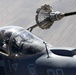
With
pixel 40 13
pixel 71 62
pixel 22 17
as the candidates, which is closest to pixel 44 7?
pixel 40 13

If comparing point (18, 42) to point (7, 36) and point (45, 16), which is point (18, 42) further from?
point (45, 16)

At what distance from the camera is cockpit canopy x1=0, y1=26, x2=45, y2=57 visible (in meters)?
10.8

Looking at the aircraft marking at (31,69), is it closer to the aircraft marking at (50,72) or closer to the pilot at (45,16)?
the aircraft marking at (50,72)

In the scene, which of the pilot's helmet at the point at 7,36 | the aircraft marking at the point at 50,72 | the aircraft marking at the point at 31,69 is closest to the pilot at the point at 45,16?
the pilot's helmet at the point at 7,36

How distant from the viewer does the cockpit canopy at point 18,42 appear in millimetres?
10781

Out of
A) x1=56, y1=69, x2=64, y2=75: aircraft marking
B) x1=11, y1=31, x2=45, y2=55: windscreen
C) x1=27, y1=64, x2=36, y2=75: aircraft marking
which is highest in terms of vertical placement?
x1=11, y1=31, x2=45, y2=55: windscreen

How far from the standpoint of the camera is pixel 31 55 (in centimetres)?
1059

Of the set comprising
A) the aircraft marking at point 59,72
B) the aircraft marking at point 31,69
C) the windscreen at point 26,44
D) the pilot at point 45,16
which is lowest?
the aircraft marking at point 59,72

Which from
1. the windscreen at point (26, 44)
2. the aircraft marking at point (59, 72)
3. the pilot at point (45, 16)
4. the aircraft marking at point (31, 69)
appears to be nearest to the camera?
the aircraft marking at point (59, 72)

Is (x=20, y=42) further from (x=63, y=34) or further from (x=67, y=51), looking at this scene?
(x=63, y=34)

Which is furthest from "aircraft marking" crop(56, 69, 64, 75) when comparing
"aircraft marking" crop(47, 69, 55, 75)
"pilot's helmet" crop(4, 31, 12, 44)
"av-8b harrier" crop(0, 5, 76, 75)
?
"pilot's helmet" crop(4, 31, 12, 44)

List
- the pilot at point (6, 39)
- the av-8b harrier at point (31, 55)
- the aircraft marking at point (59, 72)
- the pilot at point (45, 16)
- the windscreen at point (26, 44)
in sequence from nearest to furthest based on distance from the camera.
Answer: the aircraft marking at point (59, 72), the av-8b harrier at point (31, 55), the windscreen at point (26, 44), the pilot at point (6, 39), the pilot at point (45, 16)

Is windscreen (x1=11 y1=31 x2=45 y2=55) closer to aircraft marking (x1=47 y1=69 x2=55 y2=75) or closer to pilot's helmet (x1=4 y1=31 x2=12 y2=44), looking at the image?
pilot's helmet (x1=4 y1=31 x2=12 y2=44)

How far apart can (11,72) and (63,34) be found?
337ft
